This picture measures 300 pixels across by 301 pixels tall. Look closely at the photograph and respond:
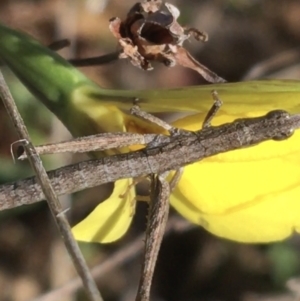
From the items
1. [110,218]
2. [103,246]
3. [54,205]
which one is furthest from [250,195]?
[103,246]

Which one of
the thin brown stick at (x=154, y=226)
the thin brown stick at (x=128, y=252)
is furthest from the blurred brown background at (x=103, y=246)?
the thin brown stick at (x=154, y=226)

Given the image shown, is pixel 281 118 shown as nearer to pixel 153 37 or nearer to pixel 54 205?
pixel 153 37

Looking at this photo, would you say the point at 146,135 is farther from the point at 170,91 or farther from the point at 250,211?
the point at 250,211

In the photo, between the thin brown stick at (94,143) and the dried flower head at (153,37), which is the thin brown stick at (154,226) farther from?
the dried flower head at (153,37)

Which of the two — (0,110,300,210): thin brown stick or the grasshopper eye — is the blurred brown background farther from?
the grasshopper eye

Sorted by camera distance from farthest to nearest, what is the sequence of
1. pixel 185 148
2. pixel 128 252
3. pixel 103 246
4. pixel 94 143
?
pixel 103 246 → pixel 128 252 → pixel 185 148 → pixel 94 143
